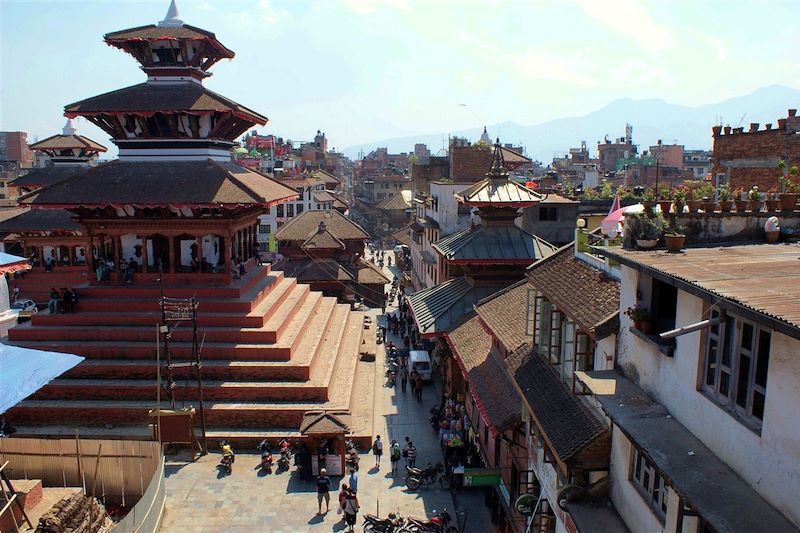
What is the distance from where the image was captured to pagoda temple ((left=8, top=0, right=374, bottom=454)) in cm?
2028

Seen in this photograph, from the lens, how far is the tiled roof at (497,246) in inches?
899

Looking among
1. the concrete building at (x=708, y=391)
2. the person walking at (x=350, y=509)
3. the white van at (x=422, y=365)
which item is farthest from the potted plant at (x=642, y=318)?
the white van at (x=422, y=365)

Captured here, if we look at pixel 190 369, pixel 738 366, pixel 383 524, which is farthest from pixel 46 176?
pixel 738 366

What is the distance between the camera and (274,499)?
16.7 metres

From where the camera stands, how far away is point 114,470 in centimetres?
1530

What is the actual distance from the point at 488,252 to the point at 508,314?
17.4ft

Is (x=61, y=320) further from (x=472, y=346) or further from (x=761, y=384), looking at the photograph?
(x=761, y=384)

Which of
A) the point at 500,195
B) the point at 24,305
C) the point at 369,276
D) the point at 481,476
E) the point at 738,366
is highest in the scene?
the point at 500,195

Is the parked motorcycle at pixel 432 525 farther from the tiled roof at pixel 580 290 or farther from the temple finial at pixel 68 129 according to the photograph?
the temple finial at pixel 68 129

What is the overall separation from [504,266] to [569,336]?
36.2ft

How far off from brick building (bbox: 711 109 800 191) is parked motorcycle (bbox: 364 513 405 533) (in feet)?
57.7

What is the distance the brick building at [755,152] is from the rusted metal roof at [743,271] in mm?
15524

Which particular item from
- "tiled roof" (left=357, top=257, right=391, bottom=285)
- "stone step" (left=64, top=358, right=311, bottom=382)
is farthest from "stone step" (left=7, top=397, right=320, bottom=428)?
"tiled roof" (left=357, top=257, right=391, bottom=285)

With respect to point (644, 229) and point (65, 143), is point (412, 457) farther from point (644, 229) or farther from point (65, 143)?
point (65, 143)
